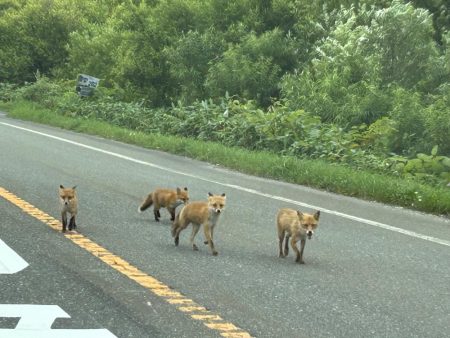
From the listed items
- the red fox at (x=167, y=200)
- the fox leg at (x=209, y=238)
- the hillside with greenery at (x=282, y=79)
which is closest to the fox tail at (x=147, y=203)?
the red fox at (x=167, y=200)

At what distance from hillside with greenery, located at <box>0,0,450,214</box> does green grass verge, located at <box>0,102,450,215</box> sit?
98 centimetres

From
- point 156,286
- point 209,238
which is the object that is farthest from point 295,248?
point 156,286

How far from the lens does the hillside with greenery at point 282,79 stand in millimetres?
16375

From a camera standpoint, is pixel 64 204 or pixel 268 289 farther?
pixel 64 204

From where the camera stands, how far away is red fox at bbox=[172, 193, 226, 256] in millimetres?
7270

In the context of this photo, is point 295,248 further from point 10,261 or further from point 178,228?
point 10,261

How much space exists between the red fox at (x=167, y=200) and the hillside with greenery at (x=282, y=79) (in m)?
5.20

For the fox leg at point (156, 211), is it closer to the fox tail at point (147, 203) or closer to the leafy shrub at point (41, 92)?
the fox tail at point (147, 203)

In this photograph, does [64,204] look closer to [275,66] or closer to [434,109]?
[434,109]

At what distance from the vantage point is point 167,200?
8.76m

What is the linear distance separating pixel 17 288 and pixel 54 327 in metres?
0.99

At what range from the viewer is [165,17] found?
29500 mm

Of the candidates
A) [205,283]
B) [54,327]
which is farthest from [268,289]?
[54,327]

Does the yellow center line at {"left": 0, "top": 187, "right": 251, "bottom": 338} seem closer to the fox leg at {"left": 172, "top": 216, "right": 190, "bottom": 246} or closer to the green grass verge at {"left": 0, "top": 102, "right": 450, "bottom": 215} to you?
the fox leg at {"left": 172, "top": 216, "right": 190, "bottom": 246}
